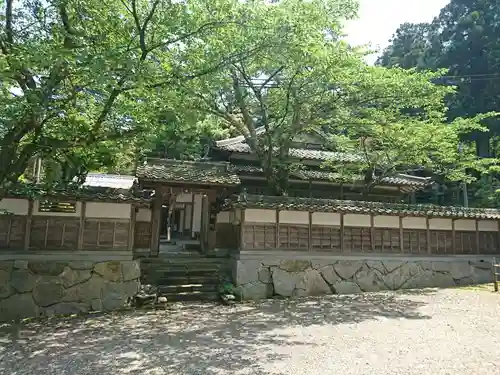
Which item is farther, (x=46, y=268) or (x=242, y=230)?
(x=242, y=230)

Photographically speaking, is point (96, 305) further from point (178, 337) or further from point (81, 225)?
point (178, 337)

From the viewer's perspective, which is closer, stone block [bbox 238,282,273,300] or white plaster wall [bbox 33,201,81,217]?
white plaster wall [bbox 33,201,81,217]

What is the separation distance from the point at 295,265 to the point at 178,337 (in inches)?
244

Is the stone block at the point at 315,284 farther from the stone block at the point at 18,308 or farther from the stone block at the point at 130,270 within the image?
the stone block at the point at 18,308

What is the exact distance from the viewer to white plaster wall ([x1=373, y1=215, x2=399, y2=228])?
14.5m

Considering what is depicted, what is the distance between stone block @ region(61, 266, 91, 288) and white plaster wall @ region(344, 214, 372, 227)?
31.1 ft

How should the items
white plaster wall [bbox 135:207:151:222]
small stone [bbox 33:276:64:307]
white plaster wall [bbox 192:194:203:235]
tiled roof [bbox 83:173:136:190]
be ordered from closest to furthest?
small stone [bbox 33:276:64:307]
white plaster wall [bbox 135:207:151:222]
tiled roof [bbox 83:173:136:190]
white plaster wall [bbox 192:194:203:235]

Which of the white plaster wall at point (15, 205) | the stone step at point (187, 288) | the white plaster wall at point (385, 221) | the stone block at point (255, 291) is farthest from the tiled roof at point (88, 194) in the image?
the white plaster wall at point (385, 221)

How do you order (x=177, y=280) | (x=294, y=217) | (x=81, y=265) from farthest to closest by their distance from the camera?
(x=294, y=217) → (x=177, y=280) → (x=81, y=265)

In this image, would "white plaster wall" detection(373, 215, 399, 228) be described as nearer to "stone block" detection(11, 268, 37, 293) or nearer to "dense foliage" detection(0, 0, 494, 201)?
"dense foliage" detection(0, 0, 494, 201)

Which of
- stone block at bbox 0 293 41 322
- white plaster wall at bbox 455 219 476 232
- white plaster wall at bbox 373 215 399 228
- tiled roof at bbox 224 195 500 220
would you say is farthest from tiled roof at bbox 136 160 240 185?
white plaster wall at bbox 455 219 476 232

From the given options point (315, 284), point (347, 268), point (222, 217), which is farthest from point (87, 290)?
point (347, 268)

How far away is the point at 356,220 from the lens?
1429 cm

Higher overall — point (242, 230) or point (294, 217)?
point (294, 217)
